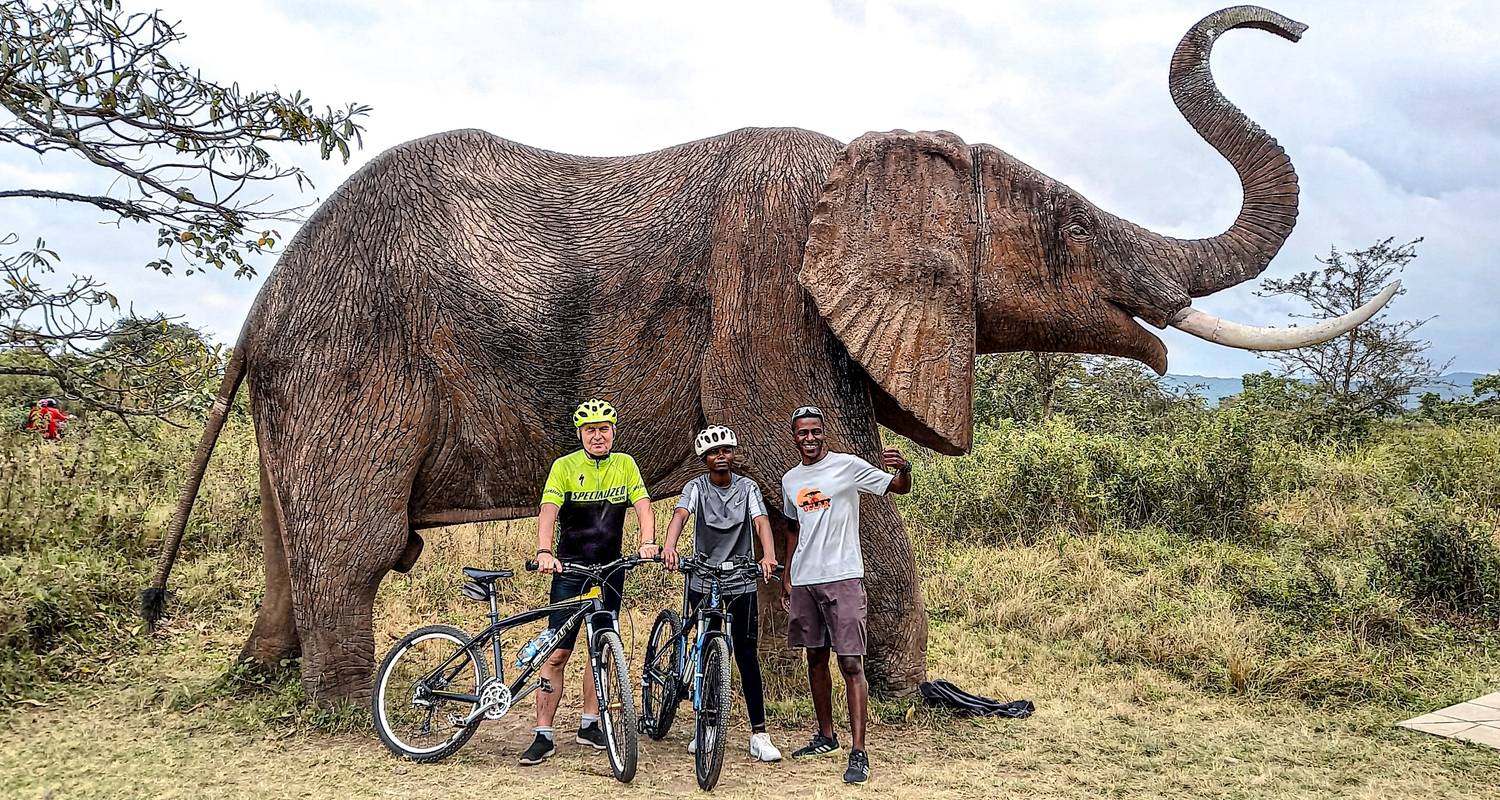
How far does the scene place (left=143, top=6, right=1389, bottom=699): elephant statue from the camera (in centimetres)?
543

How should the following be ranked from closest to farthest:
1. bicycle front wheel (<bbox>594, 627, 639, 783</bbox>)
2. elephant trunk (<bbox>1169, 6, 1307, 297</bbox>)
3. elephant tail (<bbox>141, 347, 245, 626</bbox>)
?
bicycle front wheel (<bbox>594, 627, 639, 783</bbox>), elephant trunk (<bbox>1169, 6, 1307, 297</bbox>), elephant tail (<bbox>141, 347, 245, 626</bbox>)

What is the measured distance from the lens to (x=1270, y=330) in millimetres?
5445

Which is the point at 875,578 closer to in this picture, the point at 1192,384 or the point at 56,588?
the point at 56,588

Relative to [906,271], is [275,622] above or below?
below

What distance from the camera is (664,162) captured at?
598cm

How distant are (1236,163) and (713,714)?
12.7ft

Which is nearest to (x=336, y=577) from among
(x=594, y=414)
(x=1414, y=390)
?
(x=594, y=414)

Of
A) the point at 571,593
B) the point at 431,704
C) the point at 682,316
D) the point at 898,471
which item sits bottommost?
the point at 431,704

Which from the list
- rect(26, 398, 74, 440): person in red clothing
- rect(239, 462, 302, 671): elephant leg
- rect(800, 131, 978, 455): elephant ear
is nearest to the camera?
rect(800, 131, 978, 455): elephant ear

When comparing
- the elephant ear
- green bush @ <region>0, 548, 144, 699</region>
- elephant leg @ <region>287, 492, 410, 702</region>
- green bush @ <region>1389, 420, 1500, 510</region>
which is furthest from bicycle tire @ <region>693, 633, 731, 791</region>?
green bush @ <region>1389, 420, 1500, 510</region>

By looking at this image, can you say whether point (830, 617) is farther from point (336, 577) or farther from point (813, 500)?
point (336, 577)

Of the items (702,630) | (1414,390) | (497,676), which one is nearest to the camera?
(702,630)

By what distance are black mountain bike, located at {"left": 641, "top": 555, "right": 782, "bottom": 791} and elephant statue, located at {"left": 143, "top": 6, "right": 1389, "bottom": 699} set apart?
78 centimetres

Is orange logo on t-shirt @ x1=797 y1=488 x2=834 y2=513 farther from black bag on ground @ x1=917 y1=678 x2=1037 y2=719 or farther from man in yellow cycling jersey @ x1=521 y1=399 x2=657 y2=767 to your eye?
black bag on ground @ x1=917 y1=678 x2=1037 y2=719
